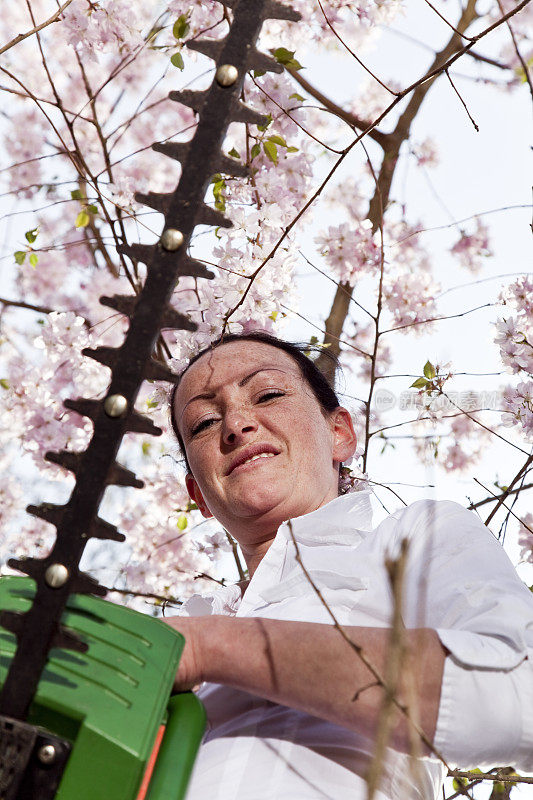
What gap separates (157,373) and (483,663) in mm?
455

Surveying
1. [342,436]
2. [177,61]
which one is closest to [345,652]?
[342,436]

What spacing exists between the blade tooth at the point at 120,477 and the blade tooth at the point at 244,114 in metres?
0.35

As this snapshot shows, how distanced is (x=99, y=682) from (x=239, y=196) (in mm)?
1761

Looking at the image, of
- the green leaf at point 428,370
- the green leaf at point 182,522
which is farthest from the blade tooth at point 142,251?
the green leaf at point 182,522

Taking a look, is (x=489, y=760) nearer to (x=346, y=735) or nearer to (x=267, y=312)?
(x=346, y=735)

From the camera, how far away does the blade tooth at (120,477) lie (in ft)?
2.37

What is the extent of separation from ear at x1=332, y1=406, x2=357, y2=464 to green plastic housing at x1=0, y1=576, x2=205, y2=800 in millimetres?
936

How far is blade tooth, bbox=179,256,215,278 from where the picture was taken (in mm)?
767

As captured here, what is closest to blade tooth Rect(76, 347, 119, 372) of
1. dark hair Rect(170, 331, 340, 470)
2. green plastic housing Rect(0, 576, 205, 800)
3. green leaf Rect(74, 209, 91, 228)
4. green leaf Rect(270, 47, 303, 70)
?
green plastic housing Rect(0, 576, 205, 800)

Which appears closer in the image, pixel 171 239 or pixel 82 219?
pixel 171 239

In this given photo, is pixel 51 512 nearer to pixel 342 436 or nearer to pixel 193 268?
pixel 193 268

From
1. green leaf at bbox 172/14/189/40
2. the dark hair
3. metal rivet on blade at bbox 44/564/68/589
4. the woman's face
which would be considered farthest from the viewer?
green leaf at bbox 172/14/189/40

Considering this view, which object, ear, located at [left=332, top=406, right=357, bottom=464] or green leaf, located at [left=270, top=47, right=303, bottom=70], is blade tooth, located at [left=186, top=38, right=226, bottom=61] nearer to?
ear, located at [left=332, top=406, right=357, bottom=464]

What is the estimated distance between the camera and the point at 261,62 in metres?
0.81
